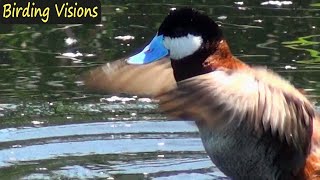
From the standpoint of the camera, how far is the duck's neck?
4562 millimetres

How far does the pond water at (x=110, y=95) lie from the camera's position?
5.45 metres

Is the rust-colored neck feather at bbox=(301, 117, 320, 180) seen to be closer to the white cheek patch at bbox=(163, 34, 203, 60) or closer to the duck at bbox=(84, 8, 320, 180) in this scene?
the duck at bbox=(84, 8, 320, 180)

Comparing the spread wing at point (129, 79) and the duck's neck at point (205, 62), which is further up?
the duck's neck at point (205, 62)

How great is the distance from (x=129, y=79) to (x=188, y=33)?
0.44 m

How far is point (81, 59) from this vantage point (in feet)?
23.5

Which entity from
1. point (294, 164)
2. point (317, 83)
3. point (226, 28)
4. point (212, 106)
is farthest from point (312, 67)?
point (212, 106)

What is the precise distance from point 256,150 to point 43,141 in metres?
1.58

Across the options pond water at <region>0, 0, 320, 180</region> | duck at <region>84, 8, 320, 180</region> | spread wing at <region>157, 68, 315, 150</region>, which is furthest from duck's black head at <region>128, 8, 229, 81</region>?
pond water at <region>0, 0, 320, 180</region>

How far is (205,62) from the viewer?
4.57 meters

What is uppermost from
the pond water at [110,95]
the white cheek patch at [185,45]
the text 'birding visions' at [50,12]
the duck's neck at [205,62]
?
the white cheek patch at [185,45]

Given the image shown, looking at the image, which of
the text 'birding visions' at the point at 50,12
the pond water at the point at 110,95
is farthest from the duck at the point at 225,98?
the text 'birding visions' at the point at 50,12

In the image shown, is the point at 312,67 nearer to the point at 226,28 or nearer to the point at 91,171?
the point at 226,28

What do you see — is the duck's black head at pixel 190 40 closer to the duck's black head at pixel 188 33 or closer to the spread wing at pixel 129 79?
the duck's black head at pixel 188 33

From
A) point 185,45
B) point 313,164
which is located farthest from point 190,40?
point 313,164
